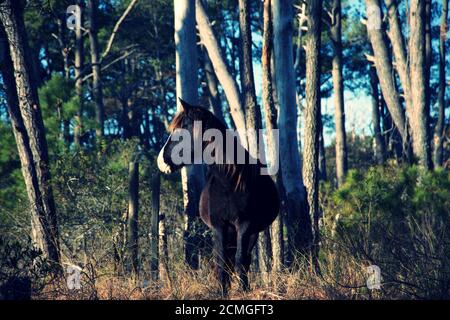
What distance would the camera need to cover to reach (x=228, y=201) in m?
8.91

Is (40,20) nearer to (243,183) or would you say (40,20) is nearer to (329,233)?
(329,233)

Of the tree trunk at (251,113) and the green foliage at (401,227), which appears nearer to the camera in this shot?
the green foliage at (401,227)

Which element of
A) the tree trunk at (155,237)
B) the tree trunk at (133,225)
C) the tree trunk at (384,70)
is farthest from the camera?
the tree trunk at (384,70)

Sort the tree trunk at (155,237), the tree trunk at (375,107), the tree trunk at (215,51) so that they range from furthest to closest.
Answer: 1. the tree trunk at (375,107)
2. the tree trunk at (215,51)
3. the tree trunk at (155,237)

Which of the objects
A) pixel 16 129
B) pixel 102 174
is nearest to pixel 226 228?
pixel 16 129

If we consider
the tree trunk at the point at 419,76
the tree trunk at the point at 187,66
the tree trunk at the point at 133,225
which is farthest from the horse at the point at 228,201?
the tree trunk at the point at 419,76

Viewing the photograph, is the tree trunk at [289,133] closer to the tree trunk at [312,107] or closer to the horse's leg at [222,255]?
the tree trunk at [312,107]

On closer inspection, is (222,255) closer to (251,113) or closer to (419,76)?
(251,113)

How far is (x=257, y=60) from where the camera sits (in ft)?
126

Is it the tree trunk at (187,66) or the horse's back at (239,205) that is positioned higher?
the tree trunk at (187,66)

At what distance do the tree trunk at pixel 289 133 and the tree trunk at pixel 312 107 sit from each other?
0.31 m

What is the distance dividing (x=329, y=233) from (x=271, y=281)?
10.7 feet

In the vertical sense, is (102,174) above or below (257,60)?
below

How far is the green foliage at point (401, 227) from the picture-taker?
8.12m
